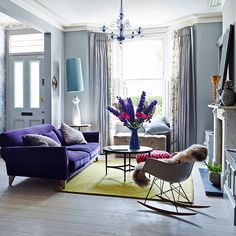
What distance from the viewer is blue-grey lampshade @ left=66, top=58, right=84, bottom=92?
19.5ft

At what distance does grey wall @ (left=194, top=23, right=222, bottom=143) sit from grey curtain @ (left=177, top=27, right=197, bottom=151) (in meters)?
0.12

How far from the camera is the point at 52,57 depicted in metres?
5.84

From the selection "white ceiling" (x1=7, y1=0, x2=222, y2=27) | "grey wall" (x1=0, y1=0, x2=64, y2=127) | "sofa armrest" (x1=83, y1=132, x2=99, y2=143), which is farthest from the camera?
"sofa armrest" (x1=83, y1=132, x2=99, y2=143)

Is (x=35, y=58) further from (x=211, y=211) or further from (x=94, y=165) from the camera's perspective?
(x=211, y=211)

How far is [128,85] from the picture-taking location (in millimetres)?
6629

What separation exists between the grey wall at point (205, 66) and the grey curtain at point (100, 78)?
1991mm

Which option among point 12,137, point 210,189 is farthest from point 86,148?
point 210,189

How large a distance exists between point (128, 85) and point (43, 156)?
3.40 meters

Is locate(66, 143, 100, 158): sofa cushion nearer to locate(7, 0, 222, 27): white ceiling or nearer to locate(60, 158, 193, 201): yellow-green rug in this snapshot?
locate(60, 158, 193, 201): yellow-green rug

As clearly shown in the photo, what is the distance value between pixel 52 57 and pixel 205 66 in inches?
126

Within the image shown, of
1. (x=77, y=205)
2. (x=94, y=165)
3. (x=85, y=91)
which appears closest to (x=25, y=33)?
(x=85, y=91)

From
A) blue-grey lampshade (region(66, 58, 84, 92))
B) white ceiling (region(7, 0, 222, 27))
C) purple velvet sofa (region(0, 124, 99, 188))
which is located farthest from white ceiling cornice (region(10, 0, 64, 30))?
purple velvet sofa (region(0, 124, 99, 188))

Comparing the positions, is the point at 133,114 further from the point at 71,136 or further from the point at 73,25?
the point at 73,25

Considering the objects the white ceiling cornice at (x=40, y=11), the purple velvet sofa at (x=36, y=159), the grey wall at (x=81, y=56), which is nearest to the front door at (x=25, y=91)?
the grey wall at (x=81, y=56)
